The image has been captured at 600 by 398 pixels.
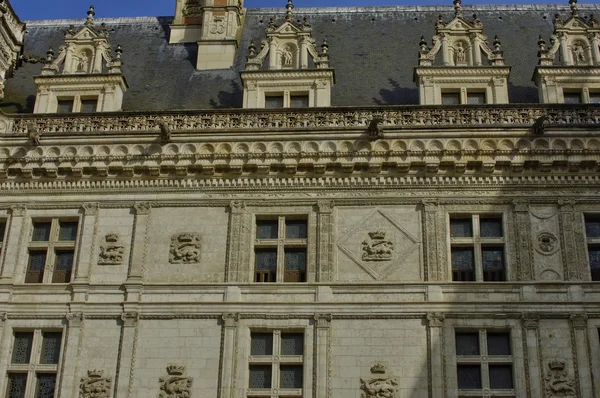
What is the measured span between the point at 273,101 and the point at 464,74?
15.2ft

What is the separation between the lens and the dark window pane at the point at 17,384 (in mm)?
19047

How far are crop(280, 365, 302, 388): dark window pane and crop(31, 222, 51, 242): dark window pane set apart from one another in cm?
621

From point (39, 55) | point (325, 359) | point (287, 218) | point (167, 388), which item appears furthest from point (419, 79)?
point (39, 55)

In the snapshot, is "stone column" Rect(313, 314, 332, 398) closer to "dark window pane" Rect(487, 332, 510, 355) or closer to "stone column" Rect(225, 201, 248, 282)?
"stone column" Rect(225, 201, 248, 282)

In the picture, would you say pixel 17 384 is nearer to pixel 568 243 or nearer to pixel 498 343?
pixel 498 343

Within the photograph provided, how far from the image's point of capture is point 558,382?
59.1 ft

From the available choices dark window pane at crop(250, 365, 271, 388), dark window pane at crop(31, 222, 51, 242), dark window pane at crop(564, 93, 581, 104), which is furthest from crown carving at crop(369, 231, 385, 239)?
dark window pane at crop(31, 222, 51, 242)

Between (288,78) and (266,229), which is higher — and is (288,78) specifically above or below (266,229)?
above

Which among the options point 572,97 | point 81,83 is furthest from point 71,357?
point 572,97

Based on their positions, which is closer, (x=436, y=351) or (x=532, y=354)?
(x=532, y=354)

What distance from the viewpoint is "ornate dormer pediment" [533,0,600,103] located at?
21922 mm

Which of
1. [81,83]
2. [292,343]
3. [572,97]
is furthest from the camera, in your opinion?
[81,83]

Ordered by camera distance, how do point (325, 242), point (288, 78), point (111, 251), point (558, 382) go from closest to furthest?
point (558, 382) < point (325, 242) < point (111, 251) < point (288, 78)

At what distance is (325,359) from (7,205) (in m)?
8.11
